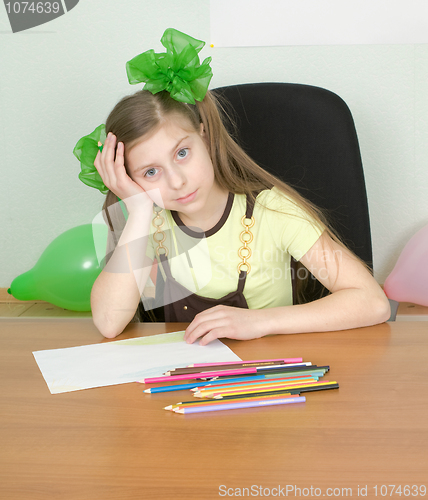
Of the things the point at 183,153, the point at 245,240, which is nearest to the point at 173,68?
the point at 183,153

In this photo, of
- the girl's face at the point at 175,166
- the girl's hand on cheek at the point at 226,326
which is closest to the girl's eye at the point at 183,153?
the girl's face at the point at 175,166

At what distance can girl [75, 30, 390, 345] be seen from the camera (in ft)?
2.69

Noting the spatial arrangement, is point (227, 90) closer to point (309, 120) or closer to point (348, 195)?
point (309, 120)

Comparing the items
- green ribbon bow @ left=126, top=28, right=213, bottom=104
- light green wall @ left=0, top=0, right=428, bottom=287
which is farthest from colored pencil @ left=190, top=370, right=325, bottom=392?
light green wall @ left=0, top=0, right=428, bottom=287

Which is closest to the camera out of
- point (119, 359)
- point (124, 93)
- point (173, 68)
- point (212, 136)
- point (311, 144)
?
point (119, 359)

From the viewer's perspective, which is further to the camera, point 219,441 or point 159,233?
point 159,233

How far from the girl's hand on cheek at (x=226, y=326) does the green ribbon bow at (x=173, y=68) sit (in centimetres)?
40

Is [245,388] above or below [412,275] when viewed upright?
above

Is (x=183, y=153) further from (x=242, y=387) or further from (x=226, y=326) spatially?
(x=242, y=387)

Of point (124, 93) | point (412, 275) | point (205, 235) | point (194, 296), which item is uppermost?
point (124, 93)

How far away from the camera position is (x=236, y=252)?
1.07 metres

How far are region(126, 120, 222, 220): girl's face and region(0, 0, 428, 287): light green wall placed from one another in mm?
871

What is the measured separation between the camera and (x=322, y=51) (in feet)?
5.53

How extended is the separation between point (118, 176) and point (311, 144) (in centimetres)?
45
